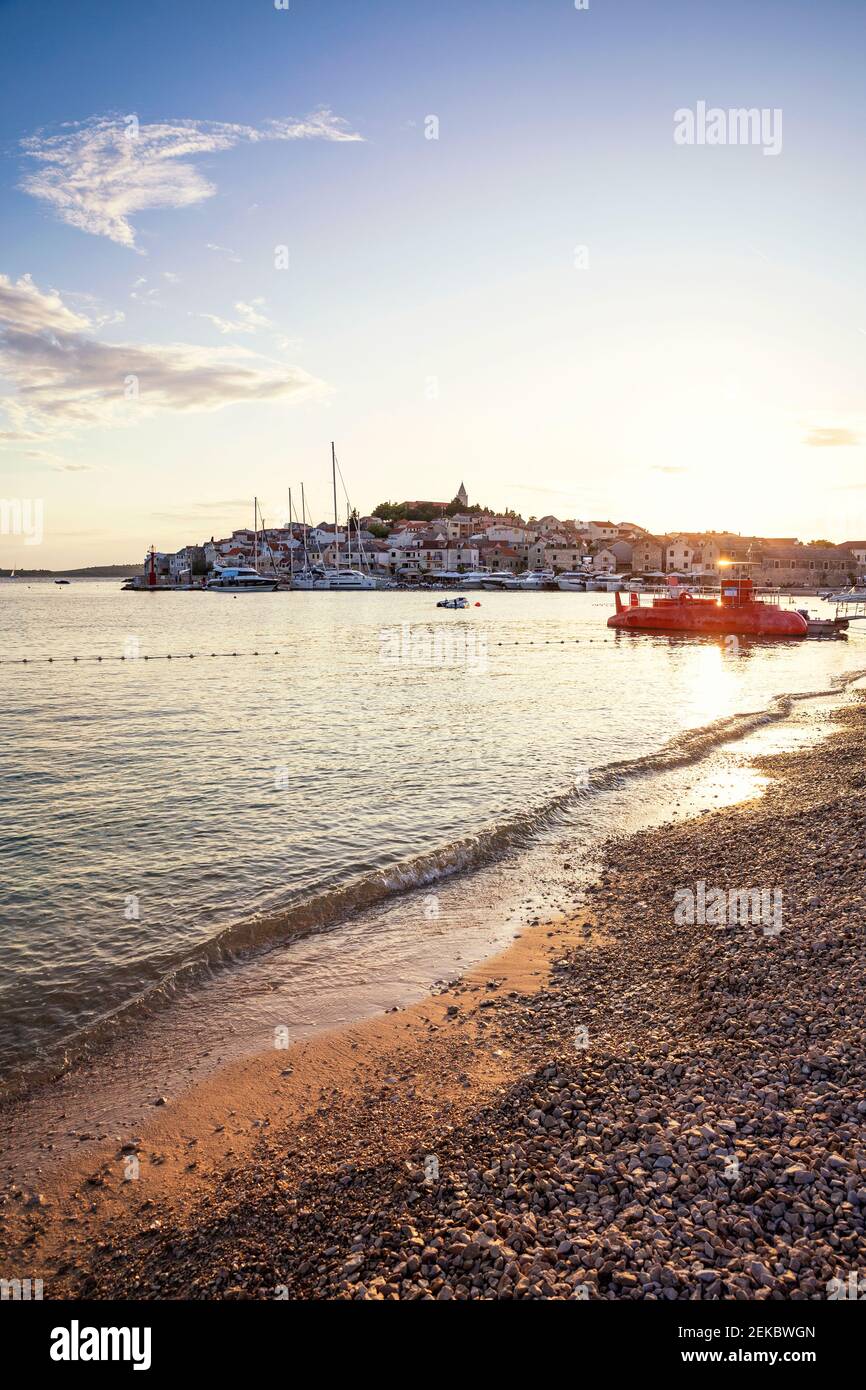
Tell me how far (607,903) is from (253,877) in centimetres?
539

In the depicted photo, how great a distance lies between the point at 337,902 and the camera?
11.1m

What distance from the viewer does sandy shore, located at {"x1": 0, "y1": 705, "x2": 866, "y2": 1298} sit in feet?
14.0

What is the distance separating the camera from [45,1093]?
694 centimetres

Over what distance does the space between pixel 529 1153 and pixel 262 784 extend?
13127mm

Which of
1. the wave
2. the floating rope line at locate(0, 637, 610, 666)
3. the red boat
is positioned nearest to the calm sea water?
the wave

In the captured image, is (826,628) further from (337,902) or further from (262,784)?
(337,902)

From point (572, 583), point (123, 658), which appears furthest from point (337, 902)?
point (572, 583)

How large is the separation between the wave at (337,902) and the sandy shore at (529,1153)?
5.27 feet

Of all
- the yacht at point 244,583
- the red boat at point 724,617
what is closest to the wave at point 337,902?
the red boat at point 724,617

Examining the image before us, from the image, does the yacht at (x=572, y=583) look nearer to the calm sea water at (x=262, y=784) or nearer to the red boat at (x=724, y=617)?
the red boat at (x=724, y=617)

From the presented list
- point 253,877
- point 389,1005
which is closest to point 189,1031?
point 389,1005

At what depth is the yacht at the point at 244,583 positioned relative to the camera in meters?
148

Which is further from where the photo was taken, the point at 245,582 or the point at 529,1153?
the point at 245,582
